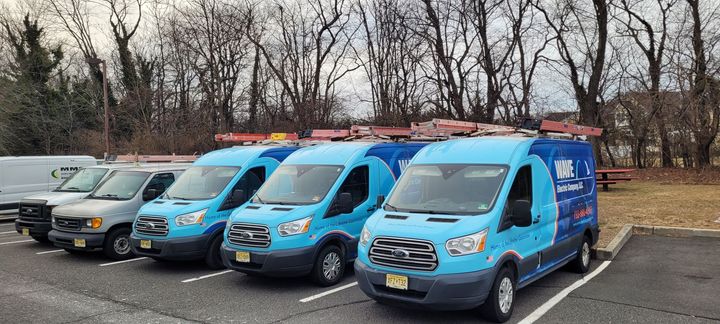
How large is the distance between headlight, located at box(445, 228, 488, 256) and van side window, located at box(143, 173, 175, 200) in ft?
24.8

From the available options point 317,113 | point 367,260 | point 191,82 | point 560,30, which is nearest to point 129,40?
point 191,82

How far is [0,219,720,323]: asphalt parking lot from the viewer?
6008 millimetres

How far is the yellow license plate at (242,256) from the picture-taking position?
7266mm

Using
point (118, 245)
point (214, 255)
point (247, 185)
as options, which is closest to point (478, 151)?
point (247, 185)

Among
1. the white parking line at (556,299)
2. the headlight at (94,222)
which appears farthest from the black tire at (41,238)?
the white parking line at (556,299)

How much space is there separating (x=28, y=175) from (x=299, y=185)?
39.7 ft

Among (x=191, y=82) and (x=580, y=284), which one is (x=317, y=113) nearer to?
(x=191, y=82)

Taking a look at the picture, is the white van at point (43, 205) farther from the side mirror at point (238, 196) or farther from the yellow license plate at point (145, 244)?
the side mirror at point (238, 196)

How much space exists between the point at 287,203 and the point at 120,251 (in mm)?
4388

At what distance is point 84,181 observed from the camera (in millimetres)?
12531

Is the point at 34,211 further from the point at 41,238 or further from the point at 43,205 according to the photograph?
Result: the point at 41,238

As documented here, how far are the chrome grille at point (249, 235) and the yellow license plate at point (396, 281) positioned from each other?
2330mm

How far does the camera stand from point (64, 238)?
977cm

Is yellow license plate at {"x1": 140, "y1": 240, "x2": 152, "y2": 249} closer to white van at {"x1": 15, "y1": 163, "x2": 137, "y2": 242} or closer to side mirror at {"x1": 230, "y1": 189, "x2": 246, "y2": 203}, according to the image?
side mirror at {"x1": 230, "y1": 189, "x2": 246, "y2": 203}
